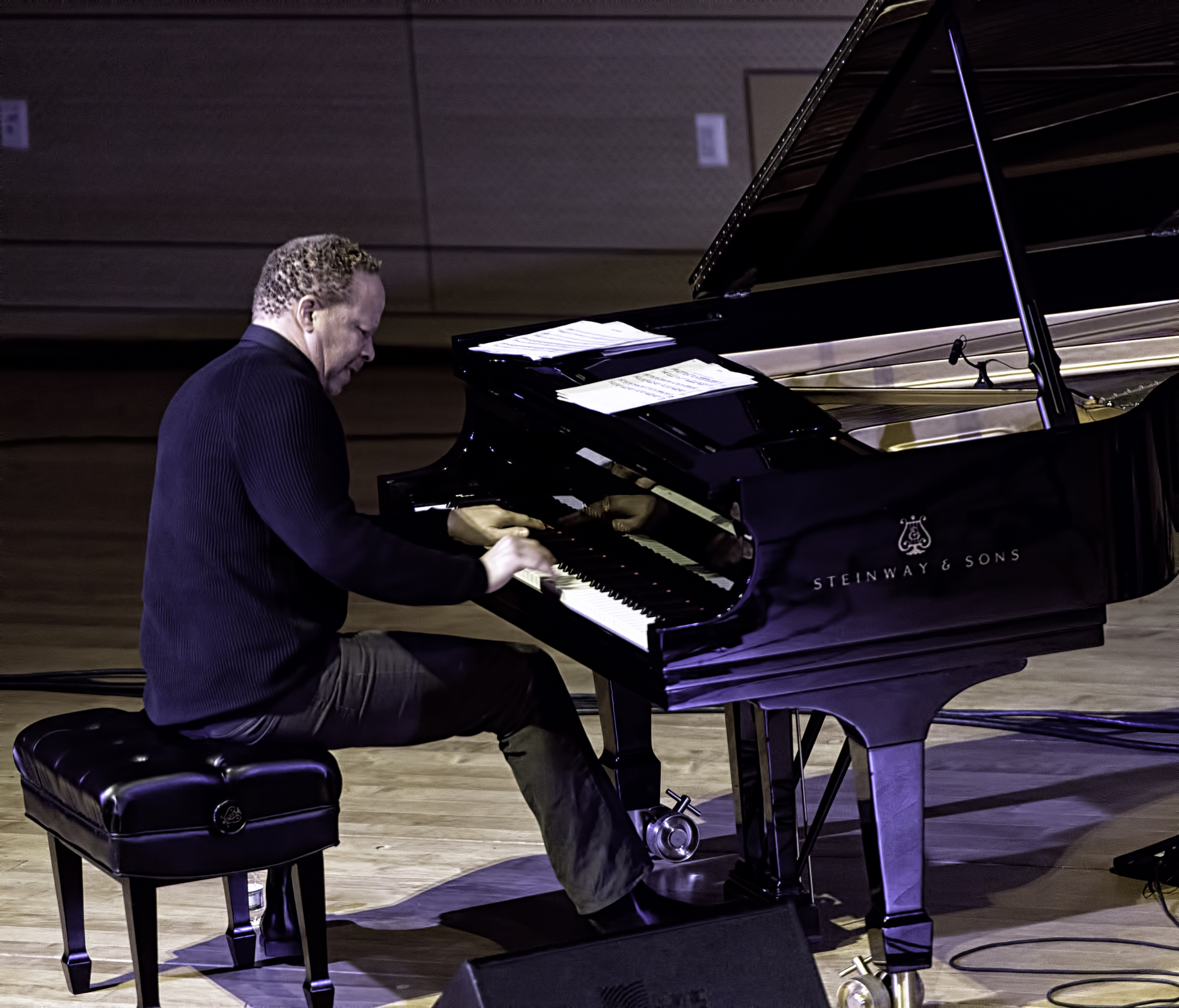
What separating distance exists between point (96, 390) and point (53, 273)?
23.4 inches

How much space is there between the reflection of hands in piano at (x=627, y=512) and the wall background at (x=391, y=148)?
479cm

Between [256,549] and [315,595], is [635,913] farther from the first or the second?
[256,549]

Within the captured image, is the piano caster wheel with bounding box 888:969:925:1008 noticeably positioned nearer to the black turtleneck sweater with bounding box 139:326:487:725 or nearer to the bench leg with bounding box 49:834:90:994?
the black turtleneck sweater with bounding box 139:326:487:725

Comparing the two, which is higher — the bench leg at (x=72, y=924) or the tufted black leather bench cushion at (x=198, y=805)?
the tufted black leather bench cushion at (x=198, y=805)

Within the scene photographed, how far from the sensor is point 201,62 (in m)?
7.28

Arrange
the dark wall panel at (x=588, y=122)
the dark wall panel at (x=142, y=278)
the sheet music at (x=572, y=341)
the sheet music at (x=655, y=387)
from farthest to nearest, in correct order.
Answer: the dark wall panel at (x=142, y=278) → the dark wall panel at (x=588, y=122) → the sheet music at (x=572, y=341) → the sheet music at (x=655, y=387)

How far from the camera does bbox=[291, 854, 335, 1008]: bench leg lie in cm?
234

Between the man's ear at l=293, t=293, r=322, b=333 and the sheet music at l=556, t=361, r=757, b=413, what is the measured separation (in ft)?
1.44

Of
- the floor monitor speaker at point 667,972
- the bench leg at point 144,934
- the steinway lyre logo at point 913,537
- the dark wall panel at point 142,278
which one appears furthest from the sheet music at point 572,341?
the dark wall panel at point 142,278

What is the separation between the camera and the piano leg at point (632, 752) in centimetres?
292

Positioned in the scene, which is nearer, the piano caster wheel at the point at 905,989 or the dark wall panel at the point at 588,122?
the piano caster wheel at the point at 905,989

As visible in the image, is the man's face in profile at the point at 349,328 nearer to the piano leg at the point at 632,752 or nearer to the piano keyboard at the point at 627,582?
the piano keyboard at the point at 627,582

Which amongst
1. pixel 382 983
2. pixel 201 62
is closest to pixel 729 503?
pixel 382 983

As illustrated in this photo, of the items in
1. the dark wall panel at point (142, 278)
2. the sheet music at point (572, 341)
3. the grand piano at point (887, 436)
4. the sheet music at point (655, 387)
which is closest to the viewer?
the grand piano at point (887, 436)
